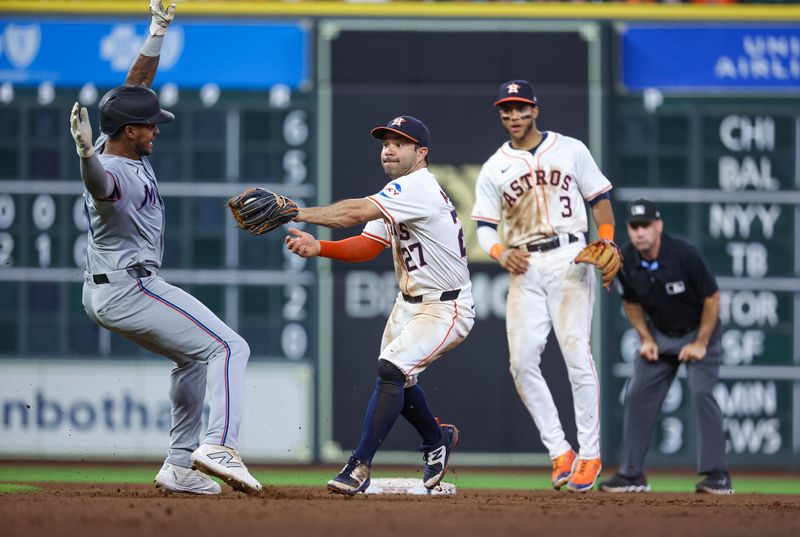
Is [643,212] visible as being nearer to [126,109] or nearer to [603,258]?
[603,258]

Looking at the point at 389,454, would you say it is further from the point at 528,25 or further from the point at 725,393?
the point at 528,25

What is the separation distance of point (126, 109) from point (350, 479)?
205cm

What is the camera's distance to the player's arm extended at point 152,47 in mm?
6918

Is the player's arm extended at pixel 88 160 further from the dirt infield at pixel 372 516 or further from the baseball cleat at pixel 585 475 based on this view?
the baseball cleat at pixel 585 475

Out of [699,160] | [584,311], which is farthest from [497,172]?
[699,160]

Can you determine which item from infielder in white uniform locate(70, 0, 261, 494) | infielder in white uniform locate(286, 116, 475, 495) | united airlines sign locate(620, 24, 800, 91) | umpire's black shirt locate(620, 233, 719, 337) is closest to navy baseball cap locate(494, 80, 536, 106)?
infielder in white uniform locate(286, 116, 475, 495)

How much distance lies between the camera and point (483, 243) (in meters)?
7.60

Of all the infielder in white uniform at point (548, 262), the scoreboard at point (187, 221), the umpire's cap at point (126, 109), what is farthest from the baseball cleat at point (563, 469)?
the scoreboard at point (187, 221)

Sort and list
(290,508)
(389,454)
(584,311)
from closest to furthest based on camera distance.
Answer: (290,508)
(584,311)
(389,454)

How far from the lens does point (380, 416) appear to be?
6359 mm

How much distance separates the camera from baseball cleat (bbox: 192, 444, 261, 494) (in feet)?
20.0

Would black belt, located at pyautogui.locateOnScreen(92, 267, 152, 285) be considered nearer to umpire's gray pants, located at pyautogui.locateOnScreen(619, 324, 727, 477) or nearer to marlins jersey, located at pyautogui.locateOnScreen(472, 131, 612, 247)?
marlins jersey, located at pyautogui.locateOnScreen(472, 131, 612, 247)

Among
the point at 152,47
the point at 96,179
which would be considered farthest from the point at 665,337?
the point at 96,179

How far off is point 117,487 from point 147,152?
2.14 m
